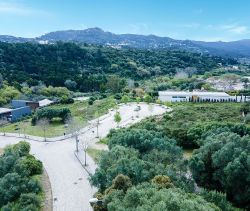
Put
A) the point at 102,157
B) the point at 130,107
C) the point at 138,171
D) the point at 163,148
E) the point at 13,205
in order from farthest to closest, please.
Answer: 1. the point at 130,107
2. the point at 163,148
3. the point at 102,157
4. the point at 13,205
5. the point at 138,171

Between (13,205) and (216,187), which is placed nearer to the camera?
(13,205)

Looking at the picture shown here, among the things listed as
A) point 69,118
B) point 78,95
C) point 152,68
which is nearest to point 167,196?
point 69,118

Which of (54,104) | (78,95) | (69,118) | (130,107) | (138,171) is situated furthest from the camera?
(78,95)

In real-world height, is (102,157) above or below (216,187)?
above

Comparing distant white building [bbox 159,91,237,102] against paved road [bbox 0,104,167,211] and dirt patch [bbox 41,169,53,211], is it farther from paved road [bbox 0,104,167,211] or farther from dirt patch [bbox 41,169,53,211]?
dirt patch [bbox 41,169,53,211]

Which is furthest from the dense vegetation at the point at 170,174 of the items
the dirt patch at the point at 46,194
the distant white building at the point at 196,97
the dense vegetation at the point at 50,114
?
the distant white building at the point at 196,97

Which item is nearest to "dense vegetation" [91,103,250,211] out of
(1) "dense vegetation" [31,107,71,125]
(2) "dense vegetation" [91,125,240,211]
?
(2) "dense vegetation" [91,125,240,211]

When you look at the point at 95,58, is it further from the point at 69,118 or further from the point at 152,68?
the point at 69,118
